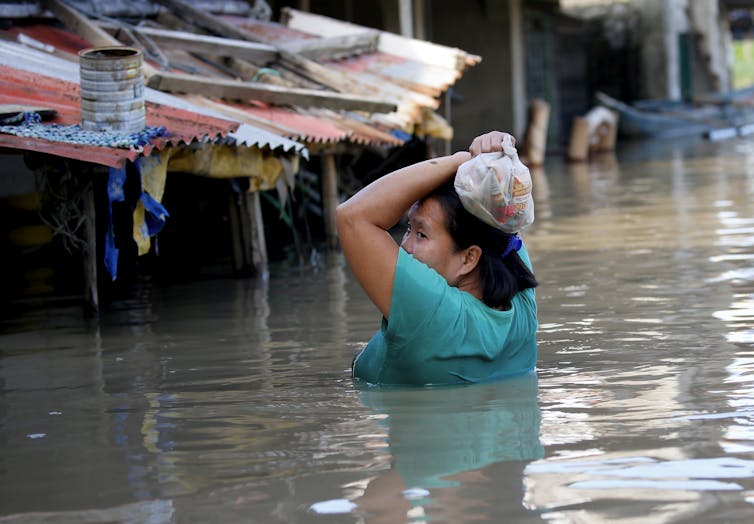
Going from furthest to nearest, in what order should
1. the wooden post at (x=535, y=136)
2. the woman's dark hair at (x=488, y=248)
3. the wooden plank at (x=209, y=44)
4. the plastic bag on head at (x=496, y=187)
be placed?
1. the wooden post at (x=535, y=136)
2. the wooden plank at (x=209, y=44)
3. the woman's dark hair at (x=488, y=248)
4. the plastic bag on head at (x=496, y=187)

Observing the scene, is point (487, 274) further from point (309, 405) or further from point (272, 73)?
point (272, 73)

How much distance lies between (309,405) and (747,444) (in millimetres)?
A: 1700

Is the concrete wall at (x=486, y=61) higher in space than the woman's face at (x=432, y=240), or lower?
higher

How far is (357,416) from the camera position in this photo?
4578 mm

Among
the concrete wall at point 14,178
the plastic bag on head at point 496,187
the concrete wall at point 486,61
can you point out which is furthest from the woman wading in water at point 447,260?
the concrete wall at point 486,61

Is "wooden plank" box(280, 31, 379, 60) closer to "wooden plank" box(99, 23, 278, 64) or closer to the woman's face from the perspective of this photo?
"wooden plank" box(99, 23, 278, 64)

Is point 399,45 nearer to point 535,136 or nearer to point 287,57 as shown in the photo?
point 287,57

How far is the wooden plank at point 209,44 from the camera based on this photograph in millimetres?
10312

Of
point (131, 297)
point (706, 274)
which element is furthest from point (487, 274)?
point (131, 297)

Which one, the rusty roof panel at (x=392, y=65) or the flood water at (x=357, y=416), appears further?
the rusty roof panel at (x=392, y=65)

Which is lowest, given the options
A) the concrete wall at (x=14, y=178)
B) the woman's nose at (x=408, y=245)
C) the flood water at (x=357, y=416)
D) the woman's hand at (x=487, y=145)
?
the flood water at (x=357, y=416)

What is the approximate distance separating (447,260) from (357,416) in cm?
69

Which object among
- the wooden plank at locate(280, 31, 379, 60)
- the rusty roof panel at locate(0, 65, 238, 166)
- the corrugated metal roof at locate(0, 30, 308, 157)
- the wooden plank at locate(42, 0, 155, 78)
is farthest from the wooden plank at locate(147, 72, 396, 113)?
the wooden plank at locate(280, 31, 379, 60)

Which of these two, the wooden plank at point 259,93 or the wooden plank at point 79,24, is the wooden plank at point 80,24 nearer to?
the wooden plank at point 79,24
